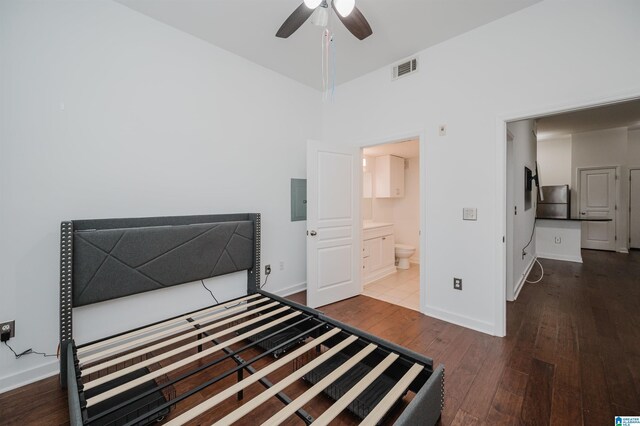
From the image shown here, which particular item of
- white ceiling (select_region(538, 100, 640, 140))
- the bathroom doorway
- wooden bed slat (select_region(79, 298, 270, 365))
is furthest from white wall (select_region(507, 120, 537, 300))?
wooden bed slat (select_region(79, 298, 270, 365))

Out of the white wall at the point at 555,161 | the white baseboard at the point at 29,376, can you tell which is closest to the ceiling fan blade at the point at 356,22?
the white baseboard at the point at 29,376

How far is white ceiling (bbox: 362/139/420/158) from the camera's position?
14.1ft

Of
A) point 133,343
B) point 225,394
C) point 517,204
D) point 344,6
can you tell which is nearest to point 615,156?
point 517,204

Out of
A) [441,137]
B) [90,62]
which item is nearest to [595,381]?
[441,137]

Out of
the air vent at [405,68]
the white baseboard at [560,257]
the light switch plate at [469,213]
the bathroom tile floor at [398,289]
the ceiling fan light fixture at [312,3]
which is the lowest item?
the bathroom tile floor at [398,289]

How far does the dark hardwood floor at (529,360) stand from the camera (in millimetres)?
1485

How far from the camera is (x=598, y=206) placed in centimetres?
591

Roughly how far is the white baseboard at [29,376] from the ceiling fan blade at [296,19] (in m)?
3.04

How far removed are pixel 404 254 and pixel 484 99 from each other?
9.50 feet

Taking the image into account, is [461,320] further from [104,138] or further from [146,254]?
[104,138]

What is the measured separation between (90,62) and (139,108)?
41 cm

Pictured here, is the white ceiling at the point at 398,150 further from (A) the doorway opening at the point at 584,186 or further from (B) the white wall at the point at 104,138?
(B) the white wall at the point at 104,138

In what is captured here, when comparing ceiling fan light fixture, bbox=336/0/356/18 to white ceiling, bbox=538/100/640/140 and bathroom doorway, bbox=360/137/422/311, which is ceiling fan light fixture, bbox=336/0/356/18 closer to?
bathroom doorway, bbox=360/137/422/311

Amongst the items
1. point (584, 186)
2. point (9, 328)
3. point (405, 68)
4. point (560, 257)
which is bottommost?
point (560, 257)
